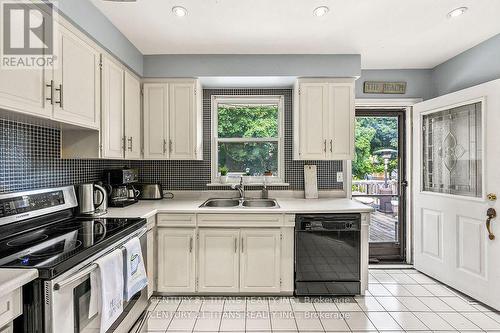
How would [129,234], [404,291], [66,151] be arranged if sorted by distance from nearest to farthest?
1. [129,234]
2. [66,151]
3. [404,291]

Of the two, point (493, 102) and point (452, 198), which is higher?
point (493, 102)

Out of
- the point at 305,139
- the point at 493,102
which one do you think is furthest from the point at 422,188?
the point at 305,139

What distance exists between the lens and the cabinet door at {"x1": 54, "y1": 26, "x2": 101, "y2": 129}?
168cm

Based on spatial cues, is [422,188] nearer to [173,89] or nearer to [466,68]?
[466,68]

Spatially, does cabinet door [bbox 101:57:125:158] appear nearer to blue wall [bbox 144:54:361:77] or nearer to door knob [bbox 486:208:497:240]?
blue wall [bbox 144:54:361:77]

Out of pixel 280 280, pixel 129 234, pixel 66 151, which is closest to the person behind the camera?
pixel 129 234

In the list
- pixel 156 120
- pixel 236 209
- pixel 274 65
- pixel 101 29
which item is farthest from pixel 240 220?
pixel 101 29

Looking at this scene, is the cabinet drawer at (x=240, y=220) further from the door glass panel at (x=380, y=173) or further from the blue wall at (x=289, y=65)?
the door glass panel at (x=380, y=173)

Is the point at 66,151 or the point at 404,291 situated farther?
the point at 404,291

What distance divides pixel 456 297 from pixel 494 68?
7.32 feet

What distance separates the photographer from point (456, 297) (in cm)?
265

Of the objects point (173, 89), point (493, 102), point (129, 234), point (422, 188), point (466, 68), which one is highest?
point (466, 68)

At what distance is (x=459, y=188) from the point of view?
277 cm

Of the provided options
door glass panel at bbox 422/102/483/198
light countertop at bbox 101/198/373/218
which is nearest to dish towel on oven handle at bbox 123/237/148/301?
light countertop at bbox 101/198/373/218
